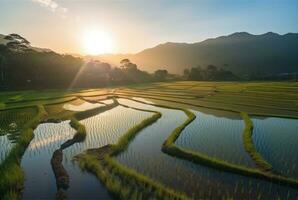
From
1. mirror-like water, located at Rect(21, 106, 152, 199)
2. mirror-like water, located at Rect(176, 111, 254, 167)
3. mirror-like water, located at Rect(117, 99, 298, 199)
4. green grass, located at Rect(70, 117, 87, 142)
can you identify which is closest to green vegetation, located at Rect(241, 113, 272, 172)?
mirror-like water, located at Rect(176, 111, 254, 167)

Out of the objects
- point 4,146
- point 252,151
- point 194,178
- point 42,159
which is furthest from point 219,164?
point 4,146

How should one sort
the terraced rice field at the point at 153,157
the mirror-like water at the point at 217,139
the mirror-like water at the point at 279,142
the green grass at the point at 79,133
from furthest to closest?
the green grass at the point at 79,133 < the mirror-like water at the point at 217,139 < the mirror-like water at the point at 279,142 < the terraced rice field at the point at 153,157

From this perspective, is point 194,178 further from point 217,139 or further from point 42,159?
point 42,159

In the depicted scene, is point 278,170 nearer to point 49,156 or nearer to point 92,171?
point 92,171

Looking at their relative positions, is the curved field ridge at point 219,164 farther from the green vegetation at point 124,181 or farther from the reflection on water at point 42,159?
the reflection on water at point 42,159

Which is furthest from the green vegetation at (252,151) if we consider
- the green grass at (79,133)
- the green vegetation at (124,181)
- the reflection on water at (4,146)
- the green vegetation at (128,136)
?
the reflection on water at (4,146)

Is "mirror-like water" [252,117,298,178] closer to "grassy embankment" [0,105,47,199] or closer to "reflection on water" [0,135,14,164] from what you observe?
"grassy embankment" [0,105,47,199]

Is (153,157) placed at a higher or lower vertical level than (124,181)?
lower

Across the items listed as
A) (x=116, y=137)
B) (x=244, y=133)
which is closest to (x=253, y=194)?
(x=244, y=133)
